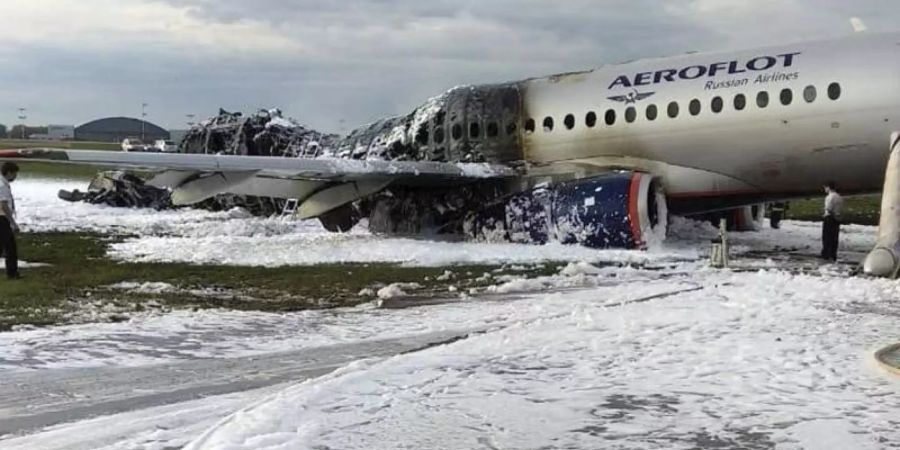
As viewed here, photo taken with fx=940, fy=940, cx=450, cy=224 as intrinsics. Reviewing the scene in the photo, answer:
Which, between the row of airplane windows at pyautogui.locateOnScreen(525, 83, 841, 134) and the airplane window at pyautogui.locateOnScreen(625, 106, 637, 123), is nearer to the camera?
the row of airplane windows at pyautogui.locateOnScreen(525, 83, 841, 134)

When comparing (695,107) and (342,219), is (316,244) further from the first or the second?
(695,107)

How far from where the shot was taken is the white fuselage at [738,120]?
47.8 ft

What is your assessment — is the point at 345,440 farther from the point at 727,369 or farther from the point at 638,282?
the point at 638,282

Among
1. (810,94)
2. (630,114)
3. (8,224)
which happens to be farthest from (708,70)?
(8,224)

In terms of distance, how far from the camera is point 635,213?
14.9 metres

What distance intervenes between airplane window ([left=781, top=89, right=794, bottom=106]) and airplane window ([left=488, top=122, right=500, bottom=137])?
545cm

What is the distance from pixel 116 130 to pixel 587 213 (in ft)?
497

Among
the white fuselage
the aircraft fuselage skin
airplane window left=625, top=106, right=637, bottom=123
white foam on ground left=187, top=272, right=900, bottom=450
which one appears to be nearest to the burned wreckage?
the aircraft fuselage skin

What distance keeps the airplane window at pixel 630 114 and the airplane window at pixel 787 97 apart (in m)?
2.55

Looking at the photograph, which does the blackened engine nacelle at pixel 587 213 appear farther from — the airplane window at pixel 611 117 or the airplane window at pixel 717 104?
the airplane window at pixel 717 104

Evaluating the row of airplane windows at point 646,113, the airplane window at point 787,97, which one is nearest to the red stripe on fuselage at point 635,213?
the row of airplane windows at point 646,113

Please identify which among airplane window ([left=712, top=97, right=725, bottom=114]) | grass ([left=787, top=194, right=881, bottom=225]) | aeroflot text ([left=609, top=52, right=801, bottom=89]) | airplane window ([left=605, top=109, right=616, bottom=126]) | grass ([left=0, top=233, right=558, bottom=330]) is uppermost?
aeroflot text ([left=609, top=52, right=801, bottom=89])

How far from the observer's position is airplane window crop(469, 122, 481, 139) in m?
18.5

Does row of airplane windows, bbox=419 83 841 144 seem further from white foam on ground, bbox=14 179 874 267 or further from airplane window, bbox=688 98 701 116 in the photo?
white foam on ground, bbox=14 179 874 267
